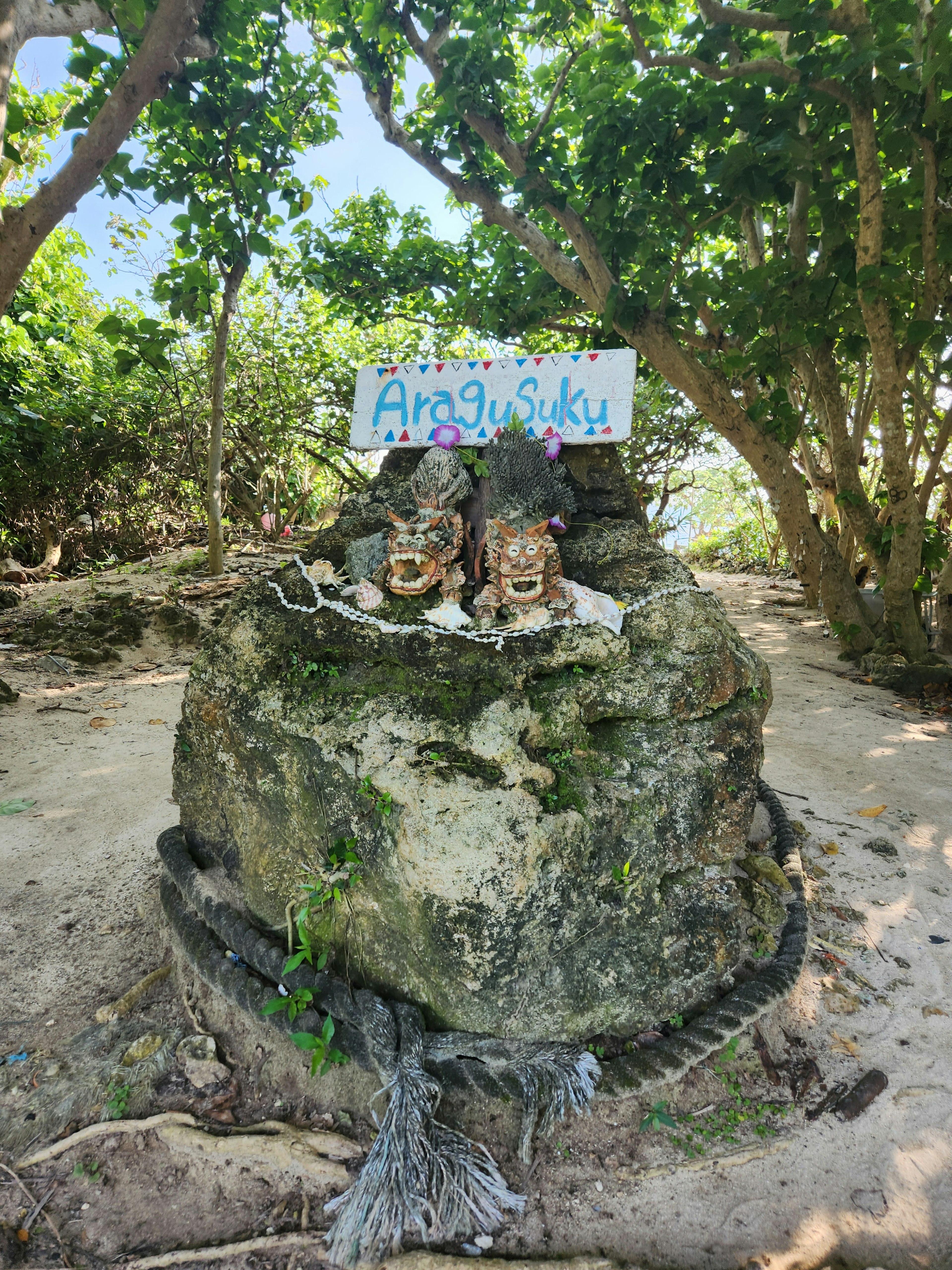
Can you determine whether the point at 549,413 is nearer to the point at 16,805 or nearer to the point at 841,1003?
the point at 841,1003

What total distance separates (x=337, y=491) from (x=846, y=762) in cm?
919

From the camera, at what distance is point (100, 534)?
28.3 ft

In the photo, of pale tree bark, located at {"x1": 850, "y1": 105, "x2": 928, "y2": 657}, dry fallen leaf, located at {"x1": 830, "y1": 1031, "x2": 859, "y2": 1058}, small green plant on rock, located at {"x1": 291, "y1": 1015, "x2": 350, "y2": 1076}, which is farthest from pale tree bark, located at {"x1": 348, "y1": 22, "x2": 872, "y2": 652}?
small green plant on rock, located at {"x1": 291, "y1": 1015, "x2": 350, "y2": 1076}

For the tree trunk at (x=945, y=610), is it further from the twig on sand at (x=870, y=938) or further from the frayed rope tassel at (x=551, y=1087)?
the frayed rope tassel at (x=551, y=1087)

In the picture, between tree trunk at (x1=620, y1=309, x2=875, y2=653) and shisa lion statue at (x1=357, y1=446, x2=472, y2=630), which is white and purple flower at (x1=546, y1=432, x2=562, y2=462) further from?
tree trunk at (x1=620, y1=309, x2=875, y2=653)

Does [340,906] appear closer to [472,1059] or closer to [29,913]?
[472,1059]

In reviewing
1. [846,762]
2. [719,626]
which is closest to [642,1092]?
[719,626]

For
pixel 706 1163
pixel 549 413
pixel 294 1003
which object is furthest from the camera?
pixel 549 413

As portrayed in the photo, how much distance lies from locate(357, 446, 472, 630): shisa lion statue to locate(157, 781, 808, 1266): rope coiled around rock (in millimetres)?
1294

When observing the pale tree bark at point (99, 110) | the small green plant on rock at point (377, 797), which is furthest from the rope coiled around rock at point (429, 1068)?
the pale tree bark at point (99, 110)

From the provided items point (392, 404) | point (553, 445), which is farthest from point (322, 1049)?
point (392, 404)

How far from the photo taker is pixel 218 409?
20.7 feet

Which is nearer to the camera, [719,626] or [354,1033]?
[354,1033]

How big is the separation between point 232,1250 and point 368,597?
Answer: 192cm
